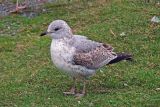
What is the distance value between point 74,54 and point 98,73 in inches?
54.4

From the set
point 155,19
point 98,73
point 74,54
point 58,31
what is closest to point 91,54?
point 74,54

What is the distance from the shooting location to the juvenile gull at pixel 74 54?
7797mm

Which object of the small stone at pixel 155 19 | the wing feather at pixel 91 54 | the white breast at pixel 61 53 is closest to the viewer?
the white breast at pixel 61 53

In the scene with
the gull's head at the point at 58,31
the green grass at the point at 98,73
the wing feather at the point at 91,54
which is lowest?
the green grass at the point at 98,73

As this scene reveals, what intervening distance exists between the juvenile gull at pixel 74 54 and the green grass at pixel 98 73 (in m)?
0.40

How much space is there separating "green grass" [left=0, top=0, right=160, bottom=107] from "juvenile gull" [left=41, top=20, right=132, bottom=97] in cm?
40

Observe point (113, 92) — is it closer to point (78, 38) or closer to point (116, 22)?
point (78, 38)

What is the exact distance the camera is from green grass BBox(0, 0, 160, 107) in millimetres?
8008

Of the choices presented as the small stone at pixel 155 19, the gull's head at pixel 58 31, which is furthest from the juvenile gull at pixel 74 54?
the small stone at pixel 155 19

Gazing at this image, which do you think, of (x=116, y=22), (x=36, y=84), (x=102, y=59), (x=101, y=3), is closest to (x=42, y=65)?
(x=36, y=84)

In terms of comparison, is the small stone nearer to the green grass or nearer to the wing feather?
the green grass

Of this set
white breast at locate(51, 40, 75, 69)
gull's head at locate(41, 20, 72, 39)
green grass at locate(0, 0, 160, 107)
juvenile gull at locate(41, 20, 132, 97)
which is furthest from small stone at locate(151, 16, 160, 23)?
white breast at locate(51, 40, 75, 69)

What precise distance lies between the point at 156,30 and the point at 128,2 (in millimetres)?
2326

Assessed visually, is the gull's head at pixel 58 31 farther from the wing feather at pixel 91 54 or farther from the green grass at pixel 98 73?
the green grass at pixel 98 73
